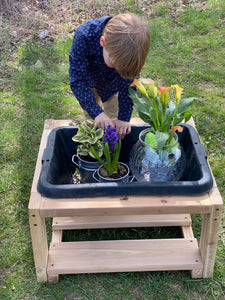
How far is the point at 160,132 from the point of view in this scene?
1464mm

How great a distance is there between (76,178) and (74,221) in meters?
0.25

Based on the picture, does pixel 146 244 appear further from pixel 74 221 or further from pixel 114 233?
pixel 74 221

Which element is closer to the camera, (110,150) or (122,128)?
(110,150)

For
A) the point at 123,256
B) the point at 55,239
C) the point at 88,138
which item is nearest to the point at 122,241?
the point at 123,256

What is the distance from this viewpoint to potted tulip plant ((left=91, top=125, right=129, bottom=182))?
5.18ft

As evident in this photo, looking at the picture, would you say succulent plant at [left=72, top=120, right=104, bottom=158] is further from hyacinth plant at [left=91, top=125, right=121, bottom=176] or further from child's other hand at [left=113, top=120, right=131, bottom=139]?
child's other hand at [left=113, top=120, right=131, bottom=139]

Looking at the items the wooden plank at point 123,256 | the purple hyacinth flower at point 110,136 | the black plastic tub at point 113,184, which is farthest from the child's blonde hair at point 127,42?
the wooden plank at point 123,256

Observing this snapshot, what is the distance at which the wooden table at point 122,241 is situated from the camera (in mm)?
1410

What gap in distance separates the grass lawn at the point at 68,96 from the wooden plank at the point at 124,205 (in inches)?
18.2

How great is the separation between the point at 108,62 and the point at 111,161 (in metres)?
0.46

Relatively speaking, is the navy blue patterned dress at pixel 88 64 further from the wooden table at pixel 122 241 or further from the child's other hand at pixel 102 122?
the wooden table at pixel 122 241

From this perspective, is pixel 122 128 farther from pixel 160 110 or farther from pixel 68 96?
pixel 68 96

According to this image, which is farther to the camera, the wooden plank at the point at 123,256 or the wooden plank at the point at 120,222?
the wooden plank at the point at 120,222

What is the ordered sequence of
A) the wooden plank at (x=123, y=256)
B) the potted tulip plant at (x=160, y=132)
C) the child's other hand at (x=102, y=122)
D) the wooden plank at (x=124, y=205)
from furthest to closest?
the child's other hand at (x=102, y=122) → the wooden plank at (x=123, y=256) → the potted tulip plant at (x=160, y=132) → the wooden plank at (x=124, y=205)
